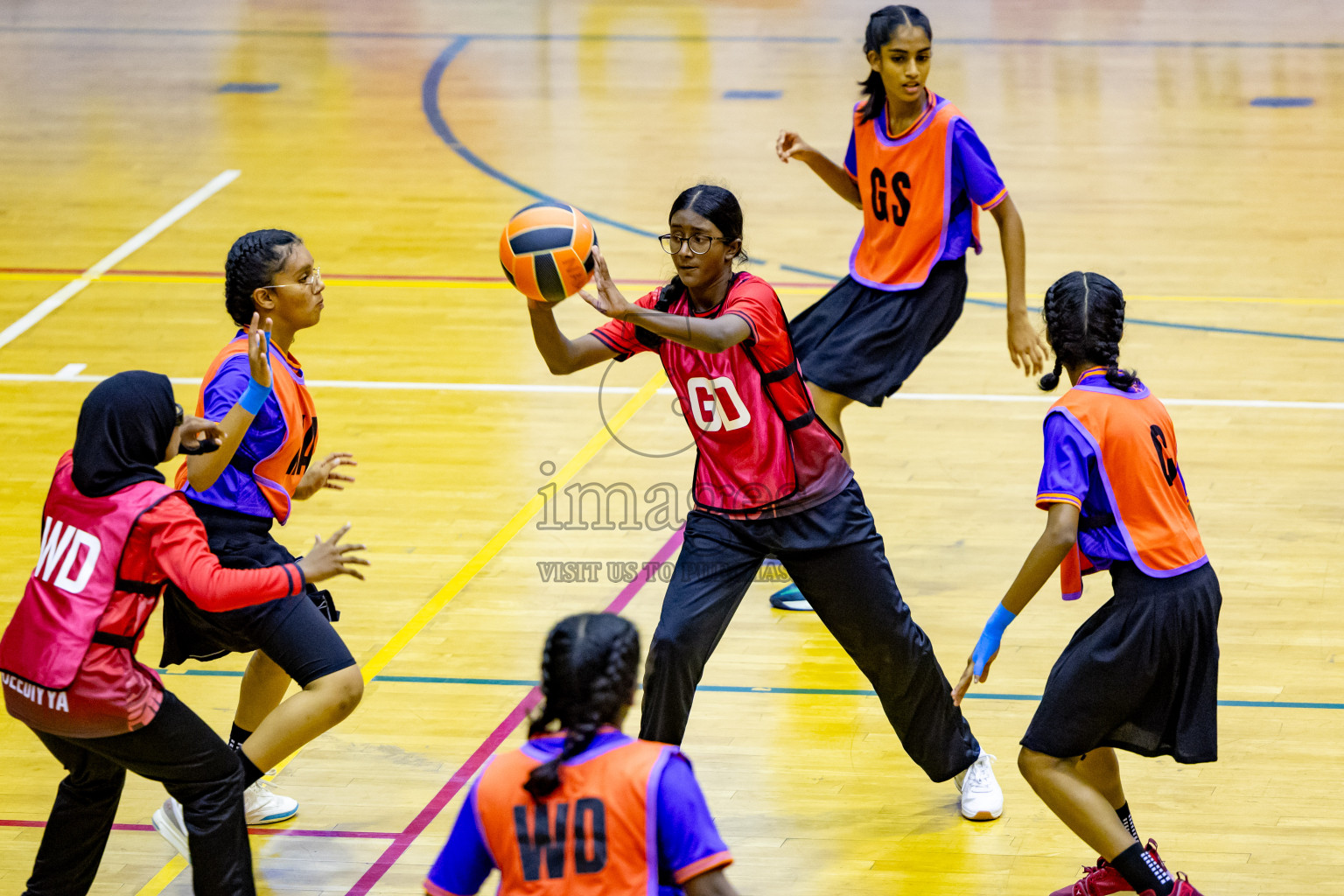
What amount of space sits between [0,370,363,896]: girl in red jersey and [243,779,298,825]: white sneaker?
3.08 feet

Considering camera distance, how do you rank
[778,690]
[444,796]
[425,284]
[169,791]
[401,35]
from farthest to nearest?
[401,35] < [425,284] < [778,690] < [444,796] < [169,791]

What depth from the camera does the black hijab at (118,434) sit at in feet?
13.1

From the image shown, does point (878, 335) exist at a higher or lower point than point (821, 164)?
lower

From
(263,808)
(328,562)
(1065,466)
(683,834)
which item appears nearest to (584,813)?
(683,834)

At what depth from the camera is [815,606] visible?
196 inches

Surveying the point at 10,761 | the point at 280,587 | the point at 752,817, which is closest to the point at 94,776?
the point at 280,587

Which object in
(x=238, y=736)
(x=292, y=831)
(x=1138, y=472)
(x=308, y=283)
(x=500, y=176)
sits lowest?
(x=292, y=831)

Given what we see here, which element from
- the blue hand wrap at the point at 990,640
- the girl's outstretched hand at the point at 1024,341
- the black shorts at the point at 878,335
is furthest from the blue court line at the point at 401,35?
the blue hand wrap at the point at 990,640

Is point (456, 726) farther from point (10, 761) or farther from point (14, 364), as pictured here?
point (14, 364)

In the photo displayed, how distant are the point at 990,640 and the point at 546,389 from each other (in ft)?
15.7

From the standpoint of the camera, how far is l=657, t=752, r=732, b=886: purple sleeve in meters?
3.06

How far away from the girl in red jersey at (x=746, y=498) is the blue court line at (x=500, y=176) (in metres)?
5.15

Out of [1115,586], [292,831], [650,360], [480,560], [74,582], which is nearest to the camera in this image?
[74,582]

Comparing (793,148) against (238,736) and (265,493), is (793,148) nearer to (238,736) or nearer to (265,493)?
(265,493)
